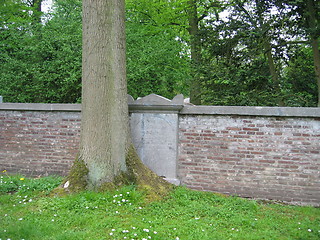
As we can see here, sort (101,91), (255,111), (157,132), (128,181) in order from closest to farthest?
(101,91)
(128,181)
(255,111)
(157,132)

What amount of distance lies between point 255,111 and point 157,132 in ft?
6.36

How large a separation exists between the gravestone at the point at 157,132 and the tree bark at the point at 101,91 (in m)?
1.11

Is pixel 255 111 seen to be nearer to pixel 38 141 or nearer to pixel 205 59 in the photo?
pixel 38 141

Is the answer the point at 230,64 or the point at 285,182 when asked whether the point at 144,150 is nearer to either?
the point at 285,182

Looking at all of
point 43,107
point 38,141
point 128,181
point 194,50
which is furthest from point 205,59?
point 128,181

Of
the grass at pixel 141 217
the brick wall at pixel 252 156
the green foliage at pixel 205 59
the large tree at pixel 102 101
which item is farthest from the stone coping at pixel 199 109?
the green foliage at pixel 205 59

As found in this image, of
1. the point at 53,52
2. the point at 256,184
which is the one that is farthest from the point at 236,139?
the point at 53,52

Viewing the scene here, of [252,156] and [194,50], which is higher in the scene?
[194,50]

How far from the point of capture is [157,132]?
6.07m

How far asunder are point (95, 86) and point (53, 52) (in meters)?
5.07

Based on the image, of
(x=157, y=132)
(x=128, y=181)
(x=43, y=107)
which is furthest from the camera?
(x=43, y=107)

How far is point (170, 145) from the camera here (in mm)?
6016

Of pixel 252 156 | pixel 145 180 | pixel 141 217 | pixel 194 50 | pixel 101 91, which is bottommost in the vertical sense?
pixel 141 217

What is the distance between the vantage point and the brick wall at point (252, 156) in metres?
5.43
